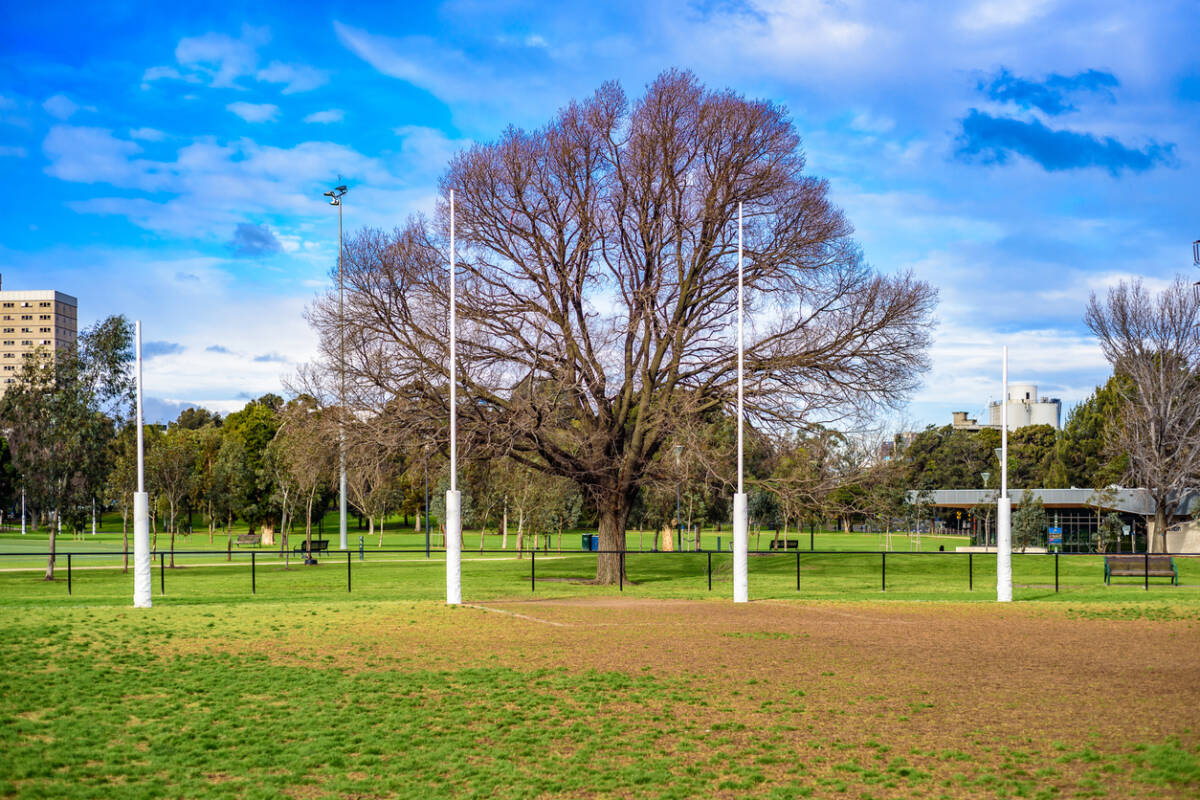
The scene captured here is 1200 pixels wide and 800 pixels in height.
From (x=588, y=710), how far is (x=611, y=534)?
66.1ft

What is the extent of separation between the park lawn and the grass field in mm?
40

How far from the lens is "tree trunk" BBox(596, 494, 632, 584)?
30.6 metres

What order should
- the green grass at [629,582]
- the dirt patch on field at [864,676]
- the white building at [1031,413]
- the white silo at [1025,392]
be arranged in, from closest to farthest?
the dirt patch on field at [864,676]
the green grass at [629,582]
the white building at [1031,413]
the white silo at [1025,392]

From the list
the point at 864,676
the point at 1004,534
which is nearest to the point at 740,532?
the point at 1004,534

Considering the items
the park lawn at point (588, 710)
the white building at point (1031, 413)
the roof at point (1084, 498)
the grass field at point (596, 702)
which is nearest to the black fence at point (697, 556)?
the grass field at point (596, 702)

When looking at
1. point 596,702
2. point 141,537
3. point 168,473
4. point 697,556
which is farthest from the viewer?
point 168,473

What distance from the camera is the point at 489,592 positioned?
1077 inches

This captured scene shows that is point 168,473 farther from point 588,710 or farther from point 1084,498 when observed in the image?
point 1084,498

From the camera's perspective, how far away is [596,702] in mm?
11500

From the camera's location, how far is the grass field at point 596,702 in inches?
343

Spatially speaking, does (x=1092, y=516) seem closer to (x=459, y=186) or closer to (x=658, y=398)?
(x=658, y=398)

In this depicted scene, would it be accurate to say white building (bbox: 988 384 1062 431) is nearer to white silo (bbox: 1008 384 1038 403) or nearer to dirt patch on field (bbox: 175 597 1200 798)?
white silo (bbox: 1008 384 1038 403)

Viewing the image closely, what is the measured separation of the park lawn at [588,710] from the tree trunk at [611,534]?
12223mm

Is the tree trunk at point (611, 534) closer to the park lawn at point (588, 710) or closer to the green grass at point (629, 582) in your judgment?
the green grass at point (629, 582)
